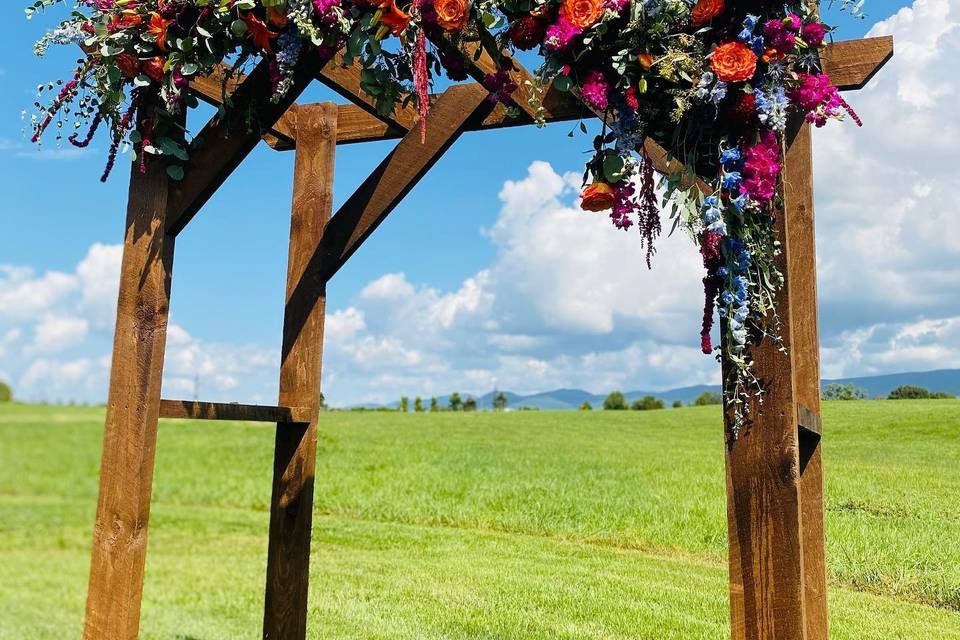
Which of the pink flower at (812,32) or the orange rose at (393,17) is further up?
the orange rose at (393,17)

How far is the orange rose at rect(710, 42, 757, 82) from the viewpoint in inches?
85.4

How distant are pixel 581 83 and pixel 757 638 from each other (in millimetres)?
1697

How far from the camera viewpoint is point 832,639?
4691 millimetres

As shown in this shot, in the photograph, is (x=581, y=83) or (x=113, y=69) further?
(x=113, y=69)

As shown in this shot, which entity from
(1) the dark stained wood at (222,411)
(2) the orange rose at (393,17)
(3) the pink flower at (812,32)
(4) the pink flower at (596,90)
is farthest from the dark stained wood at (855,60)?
(1) the dark stained wood at (222,411)

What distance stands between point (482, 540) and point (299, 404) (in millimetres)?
4486

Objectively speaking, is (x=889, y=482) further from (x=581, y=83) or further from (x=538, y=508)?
(x=581, y=83)

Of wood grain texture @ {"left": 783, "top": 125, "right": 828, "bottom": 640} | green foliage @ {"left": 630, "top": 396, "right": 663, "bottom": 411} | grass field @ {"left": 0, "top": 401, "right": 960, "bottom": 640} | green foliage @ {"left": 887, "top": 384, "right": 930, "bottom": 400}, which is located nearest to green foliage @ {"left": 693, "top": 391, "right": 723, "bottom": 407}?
green foliage @ {"left": 630, "top": 396, "right": 663, "bottom": 411}

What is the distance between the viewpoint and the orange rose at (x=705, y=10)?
7.31ft

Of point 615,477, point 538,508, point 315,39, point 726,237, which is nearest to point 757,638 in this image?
point 726,237

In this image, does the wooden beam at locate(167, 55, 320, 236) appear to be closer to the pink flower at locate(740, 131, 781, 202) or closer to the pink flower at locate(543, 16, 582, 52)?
the pink flower at locate(543, 16, 582, 52)

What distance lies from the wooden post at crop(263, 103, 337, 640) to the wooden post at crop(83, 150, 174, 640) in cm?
93

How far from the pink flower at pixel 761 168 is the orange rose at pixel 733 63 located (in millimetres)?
202

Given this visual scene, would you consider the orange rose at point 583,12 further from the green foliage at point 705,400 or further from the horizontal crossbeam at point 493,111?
the green foliage at point 705,400
